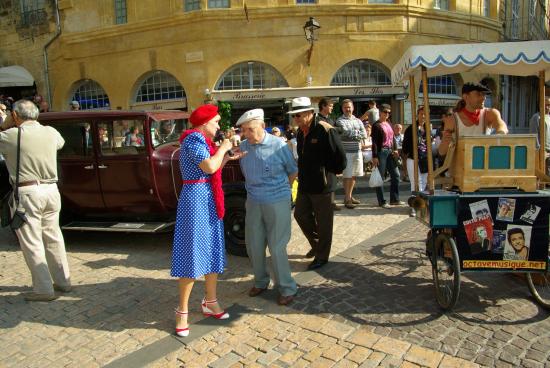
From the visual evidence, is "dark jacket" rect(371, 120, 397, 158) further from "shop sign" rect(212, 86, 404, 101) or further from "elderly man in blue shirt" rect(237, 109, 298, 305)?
"shop sign" rect(212, 86, 404, 101)

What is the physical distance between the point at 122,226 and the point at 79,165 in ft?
3.41

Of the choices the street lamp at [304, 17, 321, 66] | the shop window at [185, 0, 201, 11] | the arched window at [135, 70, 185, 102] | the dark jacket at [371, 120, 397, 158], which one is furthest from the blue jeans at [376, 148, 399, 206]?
the shop window at [185, 0, 201, 11]

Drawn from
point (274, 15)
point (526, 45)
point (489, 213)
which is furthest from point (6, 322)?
point (274, 15)

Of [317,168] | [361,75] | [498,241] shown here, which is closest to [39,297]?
[317,168]

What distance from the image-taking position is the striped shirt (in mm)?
7598

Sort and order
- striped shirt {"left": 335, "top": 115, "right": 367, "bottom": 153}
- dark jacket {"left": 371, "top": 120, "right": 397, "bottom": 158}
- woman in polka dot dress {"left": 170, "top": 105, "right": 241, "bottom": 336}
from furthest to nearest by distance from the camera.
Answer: dark jacket {"left": 371, "top": 120, "right": 397, "bottom": 158}
striped shirt {"left": 335, "top": 115, "right": 367, "bottom": 153}
woman in polka dot dress {"left": 170, "top": 105, "right": 241, "bottom": 336}

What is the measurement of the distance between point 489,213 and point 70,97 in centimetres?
1803

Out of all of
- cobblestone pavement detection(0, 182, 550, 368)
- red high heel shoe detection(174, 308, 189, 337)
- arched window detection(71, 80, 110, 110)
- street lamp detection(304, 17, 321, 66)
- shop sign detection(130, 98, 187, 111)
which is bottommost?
cobblestone pavement detection(0, 182, 550, 368)

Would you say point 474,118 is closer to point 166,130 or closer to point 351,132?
point 351,132

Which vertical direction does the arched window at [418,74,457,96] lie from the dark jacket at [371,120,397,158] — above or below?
above

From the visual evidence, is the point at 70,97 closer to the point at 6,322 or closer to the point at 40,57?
the point at 40,57

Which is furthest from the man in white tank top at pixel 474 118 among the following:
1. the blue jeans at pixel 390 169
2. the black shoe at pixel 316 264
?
the blue jeans at pixel 390 169

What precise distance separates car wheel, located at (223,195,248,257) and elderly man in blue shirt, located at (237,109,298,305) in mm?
1313

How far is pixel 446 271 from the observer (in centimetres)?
369
